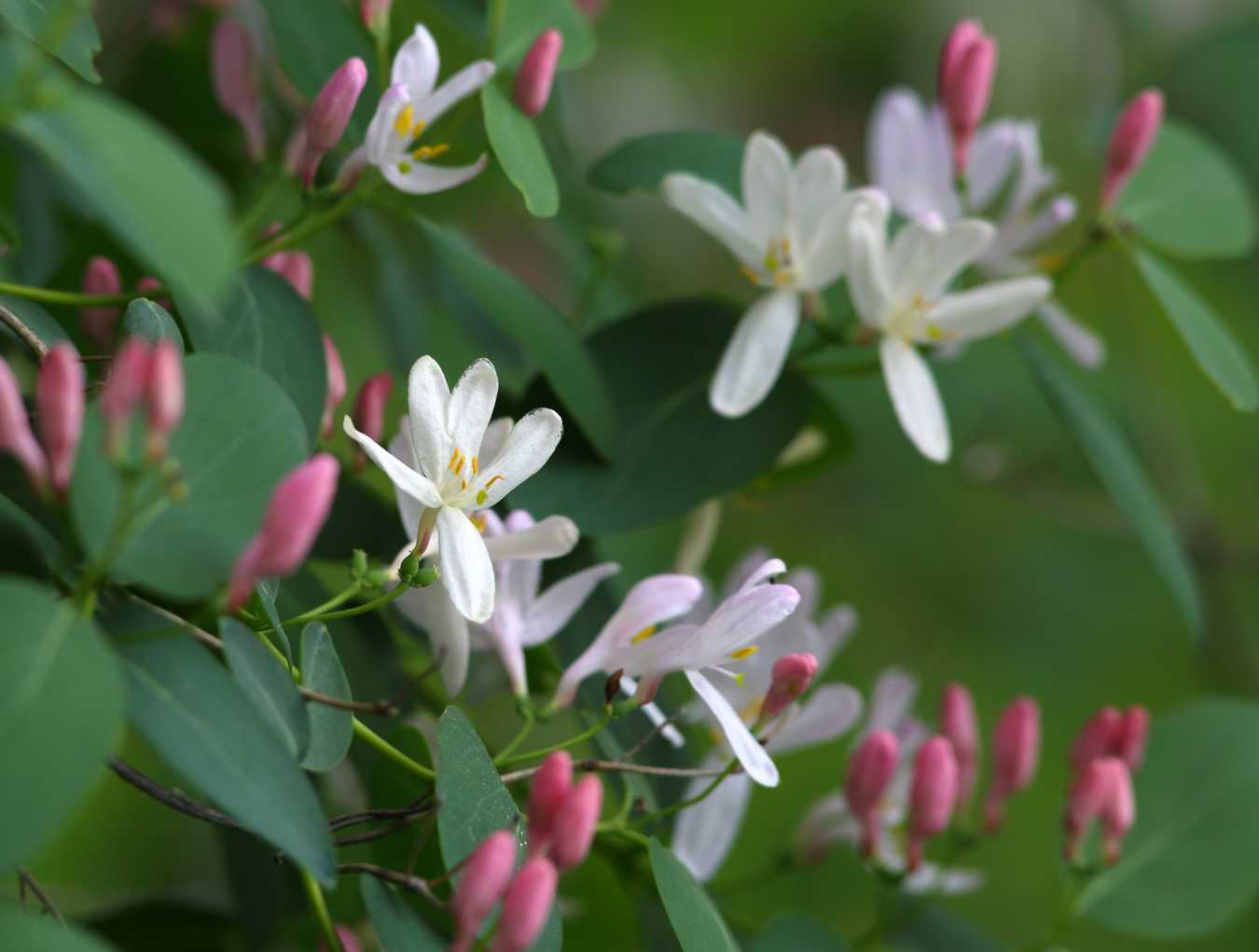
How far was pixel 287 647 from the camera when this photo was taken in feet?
1.64

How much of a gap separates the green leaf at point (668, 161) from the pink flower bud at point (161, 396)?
1.28 feet

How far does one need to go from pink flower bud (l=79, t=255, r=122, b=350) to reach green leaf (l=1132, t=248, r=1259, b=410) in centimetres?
55

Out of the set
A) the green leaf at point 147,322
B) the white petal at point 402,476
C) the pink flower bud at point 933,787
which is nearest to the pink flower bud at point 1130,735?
the pink flower bud at point 933,787

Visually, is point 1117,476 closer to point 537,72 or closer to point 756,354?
point 756,354

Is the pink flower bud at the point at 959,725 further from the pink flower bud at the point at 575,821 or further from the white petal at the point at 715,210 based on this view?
the pink flower bud at the point at 575,821

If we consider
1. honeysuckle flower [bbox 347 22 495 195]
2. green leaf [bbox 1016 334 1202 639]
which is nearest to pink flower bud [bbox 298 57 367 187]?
honeysuckle flower [bbox 347 22 495 195]

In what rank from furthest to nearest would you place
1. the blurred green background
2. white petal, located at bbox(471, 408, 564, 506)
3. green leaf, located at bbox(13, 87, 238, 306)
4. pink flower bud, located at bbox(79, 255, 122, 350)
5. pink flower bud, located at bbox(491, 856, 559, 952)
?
the blurred green background
pink flower bud, located at bbox(79, 255, 122, 350)
white petal, located at bbox(471, 408, 564, 506)
pink flower bud, located at bbox(491, 856, 559, 952)
green leaf, located at bbox(13, 87, 238, 306)

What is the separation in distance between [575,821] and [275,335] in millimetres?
257

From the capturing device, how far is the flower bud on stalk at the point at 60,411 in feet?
1.36

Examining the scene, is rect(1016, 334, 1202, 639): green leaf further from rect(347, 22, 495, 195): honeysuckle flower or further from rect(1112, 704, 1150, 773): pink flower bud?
rect(347, 22, 495, 195): honeysuckle flower

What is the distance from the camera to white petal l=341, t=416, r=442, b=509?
0.51 m

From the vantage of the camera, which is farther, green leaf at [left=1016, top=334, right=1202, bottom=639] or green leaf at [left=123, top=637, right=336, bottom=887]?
green leaf at [left=1016, top=334, right=1202, bottom=639]

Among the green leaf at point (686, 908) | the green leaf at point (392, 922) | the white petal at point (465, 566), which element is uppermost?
the white petal at point (465, 566)

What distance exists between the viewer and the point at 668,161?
0.75m
